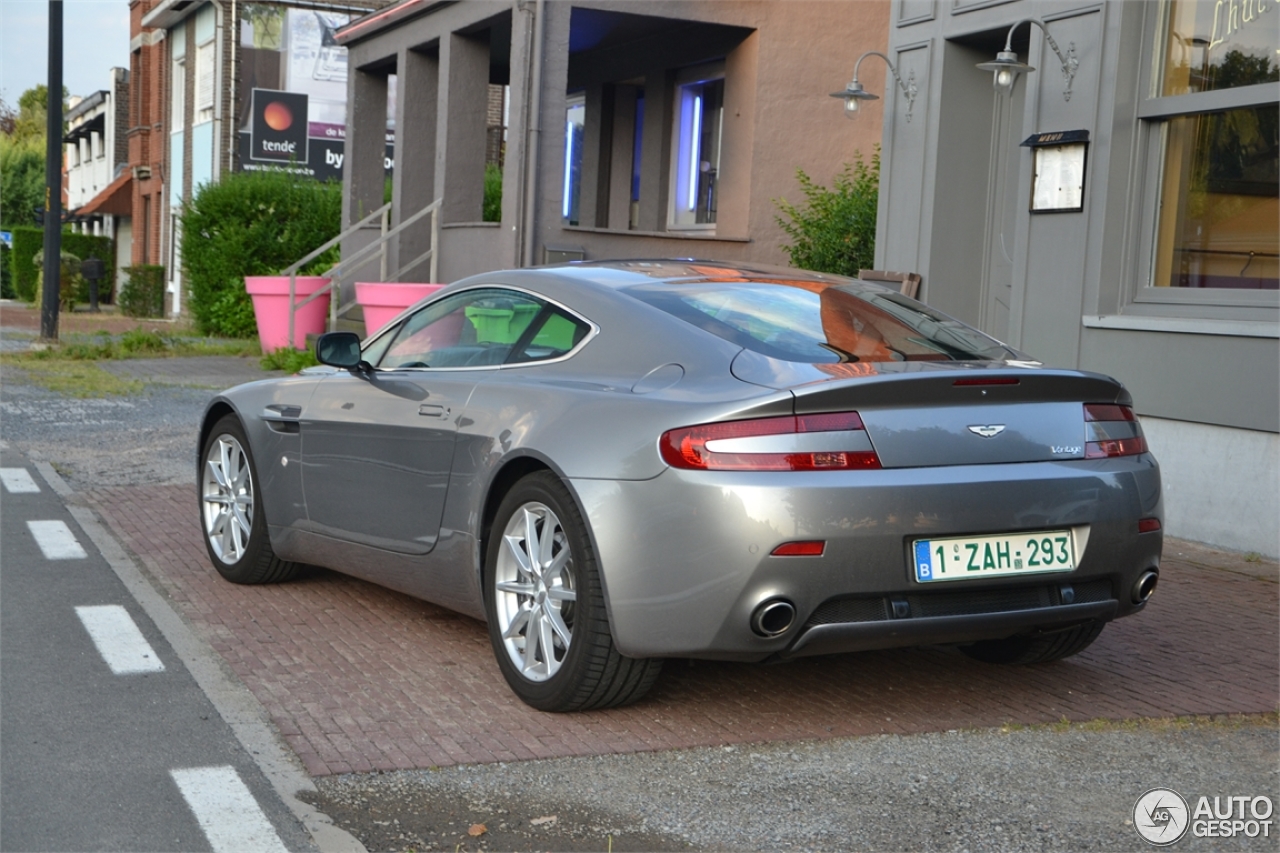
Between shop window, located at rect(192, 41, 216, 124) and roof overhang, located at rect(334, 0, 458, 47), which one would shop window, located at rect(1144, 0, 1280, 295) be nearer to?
roof overhang, located at rect(334, 0, 458, 47)

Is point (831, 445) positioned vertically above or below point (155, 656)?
above

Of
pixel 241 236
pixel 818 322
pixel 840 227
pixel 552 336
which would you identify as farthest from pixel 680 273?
pixel 241 236

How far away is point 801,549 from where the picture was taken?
4.14 metres

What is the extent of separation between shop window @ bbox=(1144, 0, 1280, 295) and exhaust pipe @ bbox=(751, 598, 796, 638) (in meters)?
5.11

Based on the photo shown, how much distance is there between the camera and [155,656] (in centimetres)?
533

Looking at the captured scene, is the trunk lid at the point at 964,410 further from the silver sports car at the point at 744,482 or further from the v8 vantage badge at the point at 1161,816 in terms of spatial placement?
the v8 vantage badge at the point at 1161,816

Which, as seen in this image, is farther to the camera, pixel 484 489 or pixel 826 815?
pixel 484 489

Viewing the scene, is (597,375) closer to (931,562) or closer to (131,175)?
(931,562)

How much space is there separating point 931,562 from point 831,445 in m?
0.46

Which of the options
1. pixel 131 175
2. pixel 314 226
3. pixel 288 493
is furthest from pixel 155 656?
pixel 131 175

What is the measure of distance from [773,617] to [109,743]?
1.95 meters

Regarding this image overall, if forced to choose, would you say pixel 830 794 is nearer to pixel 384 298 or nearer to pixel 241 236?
pixel 384 298

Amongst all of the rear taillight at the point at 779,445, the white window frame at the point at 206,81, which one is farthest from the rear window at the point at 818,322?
the white window frame at the point at 206,81

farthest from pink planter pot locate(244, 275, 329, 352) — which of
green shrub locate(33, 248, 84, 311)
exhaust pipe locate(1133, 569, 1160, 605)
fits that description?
green shrub locate(33, 248, 84, 311)
